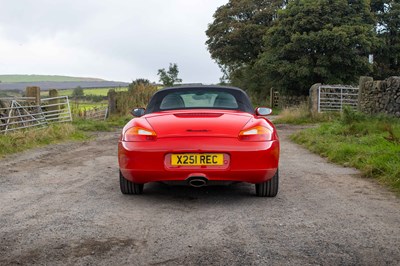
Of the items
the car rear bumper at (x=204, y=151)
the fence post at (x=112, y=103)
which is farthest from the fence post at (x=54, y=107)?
the car rear bumper at (x=204, y=151)

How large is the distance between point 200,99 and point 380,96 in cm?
1010

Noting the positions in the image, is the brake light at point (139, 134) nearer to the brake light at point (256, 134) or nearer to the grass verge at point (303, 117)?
the brake light at point (256, 134)

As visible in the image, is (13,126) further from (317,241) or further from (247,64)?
(247,64)

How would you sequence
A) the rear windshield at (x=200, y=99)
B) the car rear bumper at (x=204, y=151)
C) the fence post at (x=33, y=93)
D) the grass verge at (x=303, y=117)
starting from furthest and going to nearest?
the grass verge at (x=303, y=117) < the fence post at (x=33, y=93) < the rear windshield at (x=200, y=99) < the car rear bumper at (x=204, y=151)

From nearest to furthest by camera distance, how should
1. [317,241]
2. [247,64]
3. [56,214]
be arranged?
[317,241]
[56,214]
[247,64]

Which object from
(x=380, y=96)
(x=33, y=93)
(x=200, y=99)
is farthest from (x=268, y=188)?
(x=33, y=93)

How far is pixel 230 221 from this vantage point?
409cm

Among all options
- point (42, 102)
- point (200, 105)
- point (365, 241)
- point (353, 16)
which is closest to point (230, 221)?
point (365, 241)

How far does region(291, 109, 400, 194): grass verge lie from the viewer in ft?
21.4

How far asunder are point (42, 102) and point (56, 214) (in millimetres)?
12868

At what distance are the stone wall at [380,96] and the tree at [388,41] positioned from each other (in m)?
20.1

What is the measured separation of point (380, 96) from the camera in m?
14.2

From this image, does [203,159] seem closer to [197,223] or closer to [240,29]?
[197,223]

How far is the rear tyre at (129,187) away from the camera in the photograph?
5.25 metres
